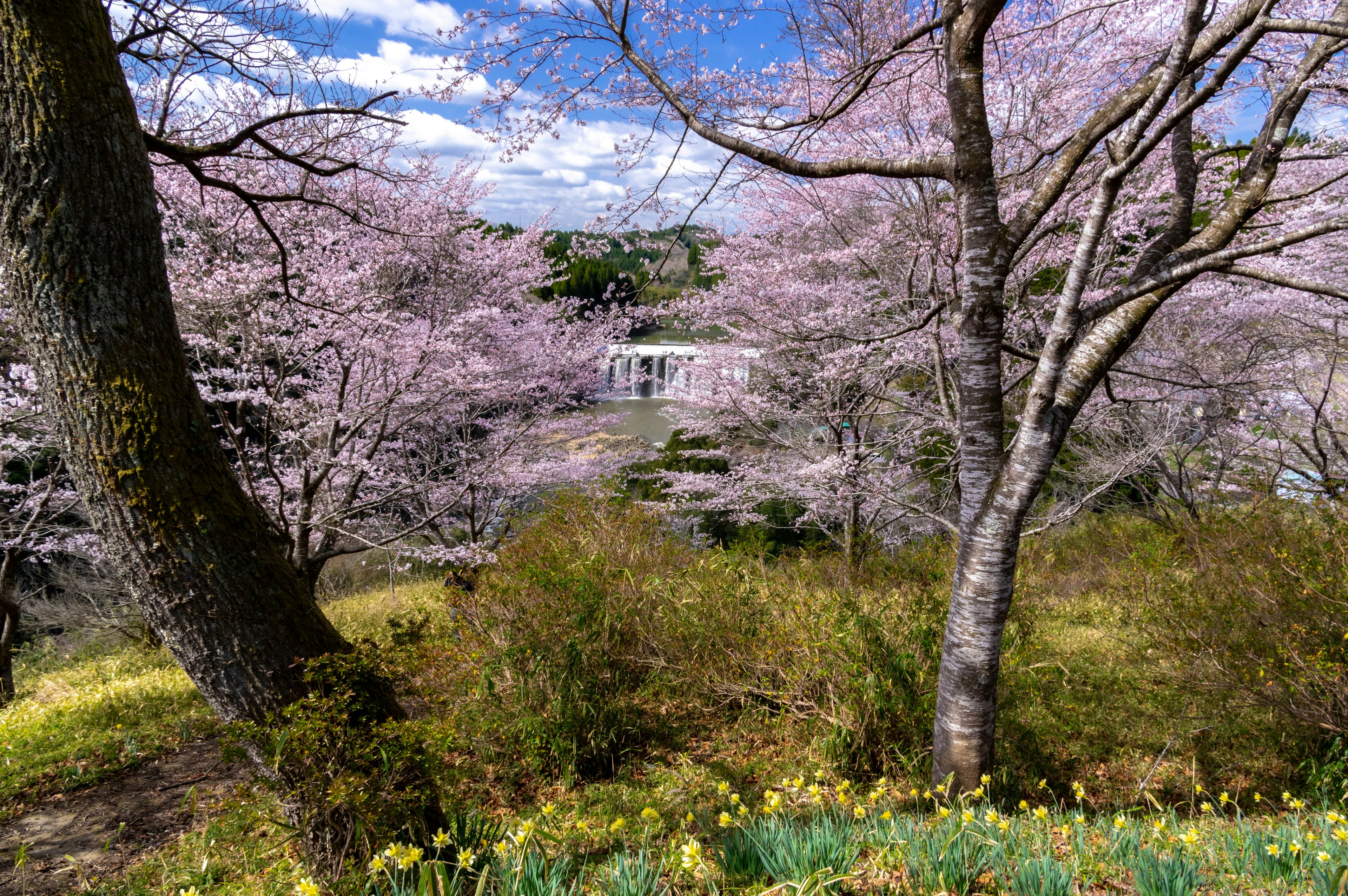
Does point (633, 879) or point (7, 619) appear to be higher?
point (633, 879)

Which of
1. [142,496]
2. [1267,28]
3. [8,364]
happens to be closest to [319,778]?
[142,496]

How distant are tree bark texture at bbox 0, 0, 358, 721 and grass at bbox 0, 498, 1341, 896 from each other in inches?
27.2

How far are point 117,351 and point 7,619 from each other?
21.8 feet

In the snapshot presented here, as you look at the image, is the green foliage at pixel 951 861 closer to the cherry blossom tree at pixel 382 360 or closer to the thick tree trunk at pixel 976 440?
the thick tree trunk at pixel 976 440

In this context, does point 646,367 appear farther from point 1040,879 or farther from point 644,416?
point 1040,879

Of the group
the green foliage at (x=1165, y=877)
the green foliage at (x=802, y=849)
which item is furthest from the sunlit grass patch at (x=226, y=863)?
the green foliage at (x=1165, y=877)

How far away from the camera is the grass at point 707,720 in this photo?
9.91ft

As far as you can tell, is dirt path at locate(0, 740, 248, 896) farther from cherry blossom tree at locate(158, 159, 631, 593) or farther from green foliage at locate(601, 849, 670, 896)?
green foliage at locate(601, 849, 670, 896)

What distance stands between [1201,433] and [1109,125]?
8.83 m

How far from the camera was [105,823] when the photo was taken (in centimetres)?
360

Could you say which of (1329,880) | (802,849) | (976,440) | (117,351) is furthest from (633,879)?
(117,351)

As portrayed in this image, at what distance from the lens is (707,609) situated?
4.39 metres

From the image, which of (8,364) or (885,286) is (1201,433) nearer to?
(885,286)

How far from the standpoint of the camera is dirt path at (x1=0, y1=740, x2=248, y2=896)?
3.05 meters
